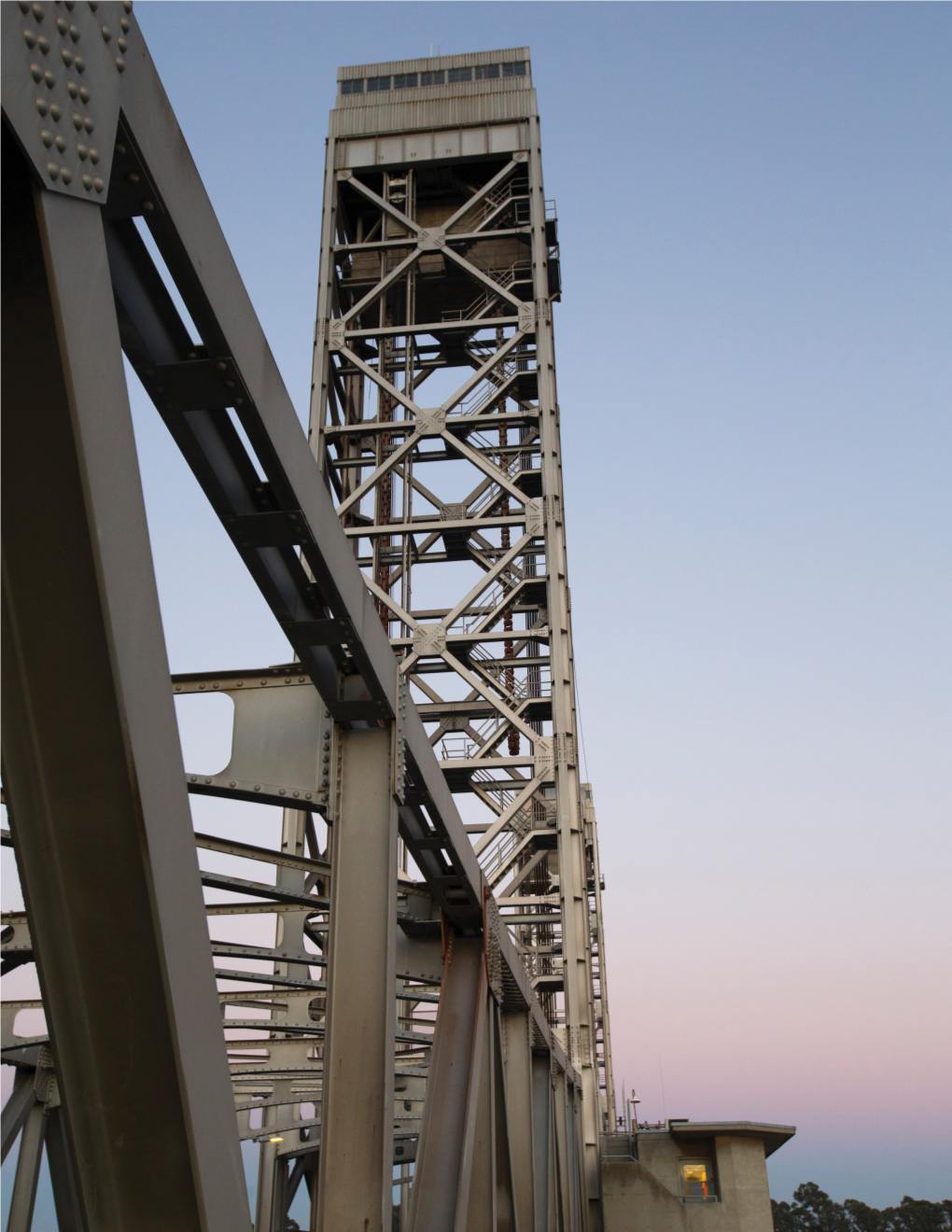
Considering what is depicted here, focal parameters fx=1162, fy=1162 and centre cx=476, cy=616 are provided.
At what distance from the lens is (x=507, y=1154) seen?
8.55m

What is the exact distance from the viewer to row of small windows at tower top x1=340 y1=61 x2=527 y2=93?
26.8 meters

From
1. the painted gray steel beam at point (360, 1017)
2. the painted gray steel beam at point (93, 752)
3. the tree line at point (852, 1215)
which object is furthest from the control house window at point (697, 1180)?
the tree line at point (852, 1215)

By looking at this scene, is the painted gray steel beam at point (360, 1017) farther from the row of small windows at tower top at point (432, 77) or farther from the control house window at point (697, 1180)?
the row of small windows at tower top at point (432, 77)

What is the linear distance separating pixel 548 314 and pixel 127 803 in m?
22.3

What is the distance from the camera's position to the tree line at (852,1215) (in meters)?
93.4

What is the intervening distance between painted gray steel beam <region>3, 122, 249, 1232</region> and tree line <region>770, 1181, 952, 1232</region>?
106406 mm

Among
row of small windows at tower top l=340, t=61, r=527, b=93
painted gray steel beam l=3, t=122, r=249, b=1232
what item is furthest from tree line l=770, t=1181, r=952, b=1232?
painted gray steel beam l=3, t=122, r=249, b=1232

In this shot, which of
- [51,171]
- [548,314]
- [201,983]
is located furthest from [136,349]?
[548,314]

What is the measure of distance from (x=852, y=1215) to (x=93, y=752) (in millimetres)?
117573

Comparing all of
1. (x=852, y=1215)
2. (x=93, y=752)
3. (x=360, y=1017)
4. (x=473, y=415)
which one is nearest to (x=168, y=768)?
(x=93, y=752)

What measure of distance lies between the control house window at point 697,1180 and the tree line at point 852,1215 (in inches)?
3252

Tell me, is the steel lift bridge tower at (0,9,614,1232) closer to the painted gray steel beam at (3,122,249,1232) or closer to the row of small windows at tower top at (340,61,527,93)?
the painted gray steel beam at (3,122,249,1232)

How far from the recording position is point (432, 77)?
26938mm

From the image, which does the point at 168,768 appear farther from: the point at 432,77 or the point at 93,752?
the point at 432,77
